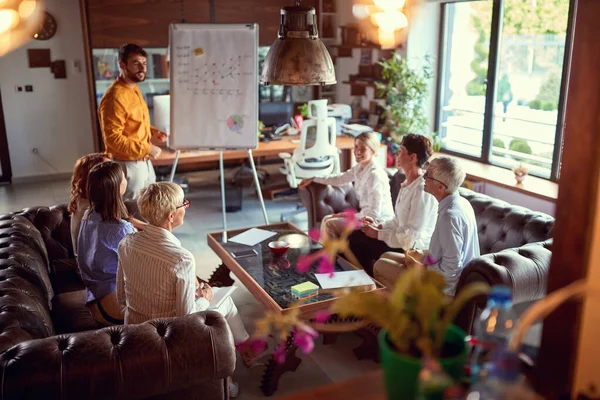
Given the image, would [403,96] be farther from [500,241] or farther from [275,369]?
[275,369]

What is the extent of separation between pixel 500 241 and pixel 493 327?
2609mm

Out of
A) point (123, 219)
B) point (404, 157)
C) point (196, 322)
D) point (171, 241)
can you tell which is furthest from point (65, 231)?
point (404, 157)

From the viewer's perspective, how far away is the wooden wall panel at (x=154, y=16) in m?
6.85

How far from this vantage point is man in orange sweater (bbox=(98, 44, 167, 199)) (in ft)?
13.9

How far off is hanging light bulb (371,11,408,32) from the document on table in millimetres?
3134

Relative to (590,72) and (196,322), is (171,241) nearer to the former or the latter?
(196,322)

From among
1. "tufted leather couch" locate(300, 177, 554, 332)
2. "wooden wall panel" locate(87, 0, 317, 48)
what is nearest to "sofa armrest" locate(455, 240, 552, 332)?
"tufted leather couch" locate(300, 177, 554, 332)

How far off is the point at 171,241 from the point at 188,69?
2.41 m

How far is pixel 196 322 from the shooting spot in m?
2.20

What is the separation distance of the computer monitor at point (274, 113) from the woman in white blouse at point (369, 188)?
3.93m

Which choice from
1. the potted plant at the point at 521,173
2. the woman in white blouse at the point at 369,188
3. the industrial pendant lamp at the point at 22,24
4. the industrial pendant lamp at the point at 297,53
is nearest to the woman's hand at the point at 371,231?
the woman in white blouse at the point at 369,188

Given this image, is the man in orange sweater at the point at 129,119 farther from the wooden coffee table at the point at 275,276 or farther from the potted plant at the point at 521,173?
the potted plant at the point at 521,173

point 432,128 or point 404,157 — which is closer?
point 404,157

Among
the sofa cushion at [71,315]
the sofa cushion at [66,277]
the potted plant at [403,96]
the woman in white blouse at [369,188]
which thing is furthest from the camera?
the potted plant at [403,96]
